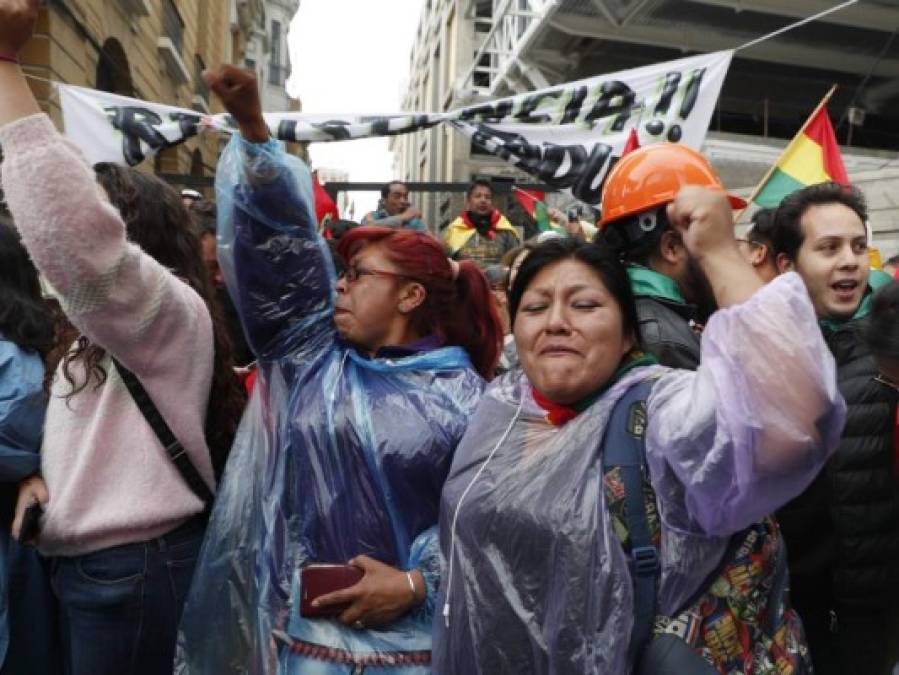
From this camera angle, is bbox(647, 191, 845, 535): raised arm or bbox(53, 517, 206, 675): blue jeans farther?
bbox(53, 517, 206, 675): blue jeans

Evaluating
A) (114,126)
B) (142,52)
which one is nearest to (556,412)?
(114,126)

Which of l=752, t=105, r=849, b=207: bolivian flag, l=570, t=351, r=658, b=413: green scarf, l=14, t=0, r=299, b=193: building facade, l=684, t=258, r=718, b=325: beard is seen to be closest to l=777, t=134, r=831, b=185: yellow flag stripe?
l=752, t=105, r=849, b=207: bolivian flag

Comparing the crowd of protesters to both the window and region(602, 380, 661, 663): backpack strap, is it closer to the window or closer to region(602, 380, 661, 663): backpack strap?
region(602, 380, 661, 663): backpack strap

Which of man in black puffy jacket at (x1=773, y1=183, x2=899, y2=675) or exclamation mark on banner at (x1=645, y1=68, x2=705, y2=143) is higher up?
exclamation mark on banner at (x1=645, y1=68, x2=705, y2=143)

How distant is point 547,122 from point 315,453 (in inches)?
196

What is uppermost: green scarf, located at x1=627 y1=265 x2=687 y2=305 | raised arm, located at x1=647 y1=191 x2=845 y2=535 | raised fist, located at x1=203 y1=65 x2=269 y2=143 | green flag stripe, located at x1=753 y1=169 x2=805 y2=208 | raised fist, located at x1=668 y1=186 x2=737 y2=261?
raised fist, located at x1=203 y1=65 x2=269 y2=143

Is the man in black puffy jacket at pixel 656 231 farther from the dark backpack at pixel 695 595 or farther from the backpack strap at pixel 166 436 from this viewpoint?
the backpack strap at pixel 166 436

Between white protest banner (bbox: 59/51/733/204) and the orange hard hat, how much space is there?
3.91m

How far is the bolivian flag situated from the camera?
4.64 m

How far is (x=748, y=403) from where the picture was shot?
1.15 m

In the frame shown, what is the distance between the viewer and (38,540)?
6.77 ft

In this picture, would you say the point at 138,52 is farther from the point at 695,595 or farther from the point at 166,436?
the point at 695,595

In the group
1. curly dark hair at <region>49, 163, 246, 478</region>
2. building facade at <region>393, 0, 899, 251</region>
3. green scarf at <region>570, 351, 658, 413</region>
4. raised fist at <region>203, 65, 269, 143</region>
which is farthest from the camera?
building facade at <region>393, 0, 899, 251</region>

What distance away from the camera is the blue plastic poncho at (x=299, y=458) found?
6.52 ft
